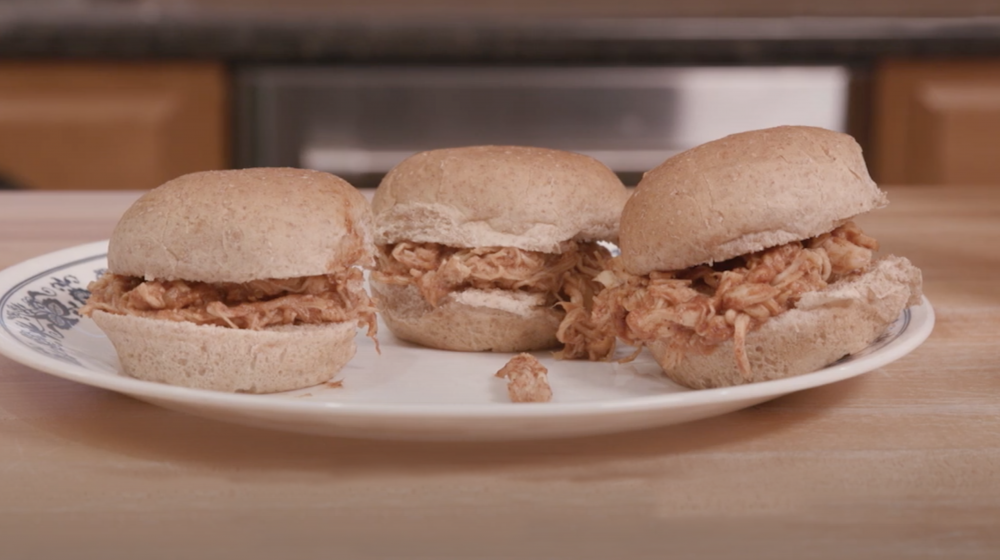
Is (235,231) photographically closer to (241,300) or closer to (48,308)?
(241,300)

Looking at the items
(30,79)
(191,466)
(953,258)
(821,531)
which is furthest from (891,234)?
(30,79)

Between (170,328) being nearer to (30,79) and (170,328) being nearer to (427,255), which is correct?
(427,255)

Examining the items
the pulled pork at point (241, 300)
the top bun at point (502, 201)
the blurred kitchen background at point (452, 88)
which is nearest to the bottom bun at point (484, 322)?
the top bun at point (502, 201)

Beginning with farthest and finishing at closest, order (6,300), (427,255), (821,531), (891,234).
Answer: (891,234)
(427,255)
(6,300)
(821,531)

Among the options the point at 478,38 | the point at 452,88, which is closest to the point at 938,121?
the point at 478,38

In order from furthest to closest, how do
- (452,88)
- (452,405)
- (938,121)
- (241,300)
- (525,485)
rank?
(452,88), (938,121), (241,300), (452,405), (525,485)

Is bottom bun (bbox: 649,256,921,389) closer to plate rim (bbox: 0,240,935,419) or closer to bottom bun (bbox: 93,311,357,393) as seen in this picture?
plate rim (bbox: 0,240,935,419)
